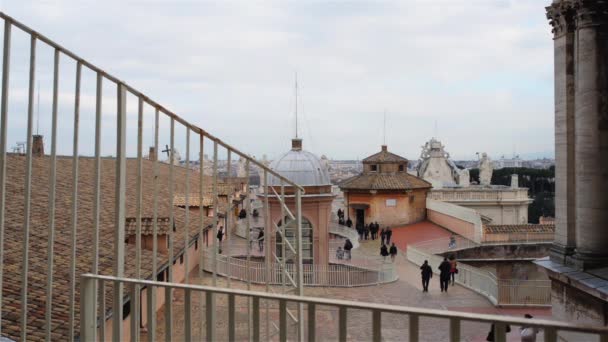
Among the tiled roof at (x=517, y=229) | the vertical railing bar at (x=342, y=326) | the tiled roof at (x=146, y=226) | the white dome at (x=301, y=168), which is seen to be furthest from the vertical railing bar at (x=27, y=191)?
the tiled roof at (x=517, y=229)

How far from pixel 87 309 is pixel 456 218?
102 feet

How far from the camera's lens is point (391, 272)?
21.1m

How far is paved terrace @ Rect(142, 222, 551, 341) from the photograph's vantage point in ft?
36.1

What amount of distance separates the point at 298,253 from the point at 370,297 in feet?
44.1

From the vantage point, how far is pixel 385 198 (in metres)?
37.3

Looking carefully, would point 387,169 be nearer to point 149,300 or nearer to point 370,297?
point 370,297

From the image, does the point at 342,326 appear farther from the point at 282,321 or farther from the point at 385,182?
the point at 385,182

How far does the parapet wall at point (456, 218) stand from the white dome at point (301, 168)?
10938 mm

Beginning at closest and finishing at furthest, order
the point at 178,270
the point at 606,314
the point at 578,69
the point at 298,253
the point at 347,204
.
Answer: the point at 298,253
the point at 606,314
the point at 578,69
the point at 178,270
the point at 347,204

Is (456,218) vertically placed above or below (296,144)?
below

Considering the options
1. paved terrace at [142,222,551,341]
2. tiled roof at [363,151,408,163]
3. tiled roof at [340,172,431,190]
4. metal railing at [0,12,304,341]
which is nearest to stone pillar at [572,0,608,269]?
paved terrace at [142,222,551,341]

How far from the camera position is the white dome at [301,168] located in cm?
2161

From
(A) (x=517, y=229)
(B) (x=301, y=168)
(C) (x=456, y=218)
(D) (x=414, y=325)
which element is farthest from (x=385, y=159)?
(D) (x=414, y=325)

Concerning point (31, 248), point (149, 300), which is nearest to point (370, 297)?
point (31, 248)
